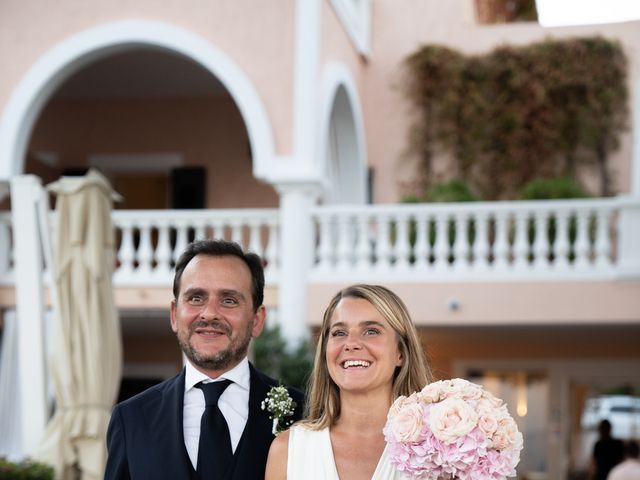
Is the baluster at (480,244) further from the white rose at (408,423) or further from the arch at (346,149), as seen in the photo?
the white rose at (408,423)

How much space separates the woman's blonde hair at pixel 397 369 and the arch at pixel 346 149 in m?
10.0

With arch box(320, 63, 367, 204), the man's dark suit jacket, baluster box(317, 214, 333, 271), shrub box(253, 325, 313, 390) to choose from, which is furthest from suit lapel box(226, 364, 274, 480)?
arch box(320, 63, 367, 204)

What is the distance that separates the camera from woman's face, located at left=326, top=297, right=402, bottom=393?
137 inches

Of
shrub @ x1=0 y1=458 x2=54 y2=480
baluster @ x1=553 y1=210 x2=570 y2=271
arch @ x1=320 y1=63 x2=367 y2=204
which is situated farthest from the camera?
arch @ x1=320 y1=63 x2=367 y2=204

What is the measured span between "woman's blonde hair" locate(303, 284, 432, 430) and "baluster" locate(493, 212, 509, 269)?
7734 millimetres

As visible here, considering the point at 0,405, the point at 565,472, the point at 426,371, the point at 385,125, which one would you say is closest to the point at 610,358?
the point at 565,472

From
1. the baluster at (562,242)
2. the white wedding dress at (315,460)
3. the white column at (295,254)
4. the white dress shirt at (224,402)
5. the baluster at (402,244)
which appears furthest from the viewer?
the baluster at (402,244)

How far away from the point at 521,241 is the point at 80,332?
4.83m

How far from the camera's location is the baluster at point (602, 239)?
1116 cm

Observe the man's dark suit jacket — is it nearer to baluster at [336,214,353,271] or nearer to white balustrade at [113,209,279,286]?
baluster at [336,214,353,271]

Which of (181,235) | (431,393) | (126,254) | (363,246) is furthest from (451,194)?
(431,393)

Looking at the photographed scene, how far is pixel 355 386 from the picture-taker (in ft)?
11.4

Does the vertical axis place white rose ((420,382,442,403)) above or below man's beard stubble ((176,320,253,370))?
below

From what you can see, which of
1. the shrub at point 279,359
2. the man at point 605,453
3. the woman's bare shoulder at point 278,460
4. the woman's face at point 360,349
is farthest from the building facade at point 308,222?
the woman's face at point 360,349
